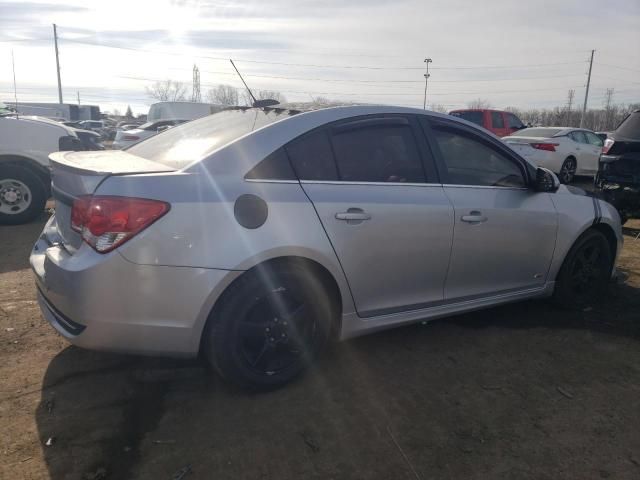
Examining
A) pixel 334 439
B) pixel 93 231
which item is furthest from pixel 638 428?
pixel 93 231

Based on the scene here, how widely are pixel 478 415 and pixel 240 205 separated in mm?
1724

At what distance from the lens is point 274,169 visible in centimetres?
275

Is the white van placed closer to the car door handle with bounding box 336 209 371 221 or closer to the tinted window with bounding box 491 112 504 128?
the tinted window with bounding box 491 112 504 128

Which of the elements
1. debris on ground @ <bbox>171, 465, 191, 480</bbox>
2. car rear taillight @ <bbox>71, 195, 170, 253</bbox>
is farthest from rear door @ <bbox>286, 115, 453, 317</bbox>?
debris on ground @ <bbox>171, 465, 191, 480</bbox>

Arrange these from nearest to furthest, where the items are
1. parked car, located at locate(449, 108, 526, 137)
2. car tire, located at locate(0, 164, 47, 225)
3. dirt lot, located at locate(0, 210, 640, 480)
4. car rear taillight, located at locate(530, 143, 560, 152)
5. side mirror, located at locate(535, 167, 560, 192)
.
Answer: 1. dirt lot, located at locate(0, 210, 640, 480)
2. side mirror, located at locate(535, 167, 560, 192)
3. car tire, located at locate(0, 164, 47, 225)
4. car rear taillight, located at locate(530, 143, 560, 152)
5. parked car, located at locate(449, 108, 526, 137)

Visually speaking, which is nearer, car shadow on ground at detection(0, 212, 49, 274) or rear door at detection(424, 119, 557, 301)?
rear door at detection(424, 119, 557, 301)

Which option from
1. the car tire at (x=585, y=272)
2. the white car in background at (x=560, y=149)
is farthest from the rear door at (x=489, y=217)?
the white car in background at (x=560, y=149)

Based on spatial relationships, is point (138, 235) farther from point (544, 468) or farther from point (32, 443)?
point (544, 468)

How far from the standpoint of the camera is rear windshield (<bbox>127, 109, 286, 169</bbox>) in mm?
2830

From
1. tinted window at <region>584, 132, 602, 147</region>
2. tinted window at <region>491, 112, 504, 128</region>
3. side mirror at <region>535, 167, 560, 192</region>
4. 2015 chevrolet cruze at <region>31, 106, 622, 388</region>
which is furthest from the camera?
tinted window at <region>491, 112, 504, 128</region>

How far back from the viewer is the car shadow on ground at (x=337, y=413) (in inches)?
92.4

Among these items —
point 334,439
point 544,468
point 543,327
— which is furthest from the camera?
point 543,327

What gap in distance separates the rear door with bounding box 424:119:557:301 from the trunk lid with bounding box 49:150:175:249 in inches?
73.7

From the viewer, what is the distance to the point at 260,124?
9.77 feet
